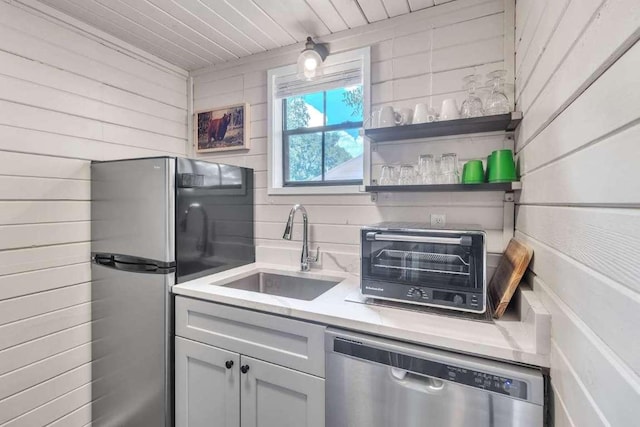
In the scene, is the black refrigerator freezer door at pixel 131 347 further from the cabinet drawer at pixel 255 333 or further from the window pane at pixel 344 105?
the window pane at pixel 344 105

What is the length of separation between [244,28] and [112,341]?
1.98m

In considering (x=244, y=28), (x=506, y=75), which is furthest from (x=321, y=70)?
(x=506, y=75)

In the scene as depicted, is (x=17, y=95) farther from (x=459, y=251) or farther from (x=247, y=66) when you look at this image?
(x=459, y=251)

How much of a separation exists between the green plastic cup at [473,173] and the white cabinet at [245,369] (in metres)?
0.96

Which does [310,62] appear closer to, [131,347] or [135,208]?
[135,208]

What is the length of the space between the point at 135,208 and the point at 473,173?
171 cm

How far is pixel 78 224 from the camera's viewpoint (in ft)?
Result: 5.75

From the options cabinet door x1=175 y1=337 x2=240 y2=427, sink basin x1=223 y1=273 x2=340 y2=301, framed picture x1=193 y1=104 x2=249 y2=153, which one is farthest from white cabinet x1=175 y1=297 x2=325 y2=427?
framed picture x1=193 y1=104 x2=249 y2=153

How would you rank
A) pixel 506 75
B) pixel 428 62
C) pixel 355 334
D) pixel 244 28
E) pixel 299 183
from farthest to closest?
pixel 299 183 → pixel 244 28 → pixel 428 62 → pixel 506 75 → pixel 355 334

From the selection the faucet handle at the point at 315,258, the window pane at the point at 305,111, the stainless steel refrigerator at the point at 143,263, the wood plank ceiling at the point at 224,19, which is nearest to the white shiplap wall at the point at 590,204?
the wood plank ceiling at the point at 224,19

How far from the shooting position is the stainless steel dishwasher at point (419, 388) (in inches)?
36.2

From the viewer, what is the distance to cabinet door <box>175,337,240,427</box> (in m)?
1.44

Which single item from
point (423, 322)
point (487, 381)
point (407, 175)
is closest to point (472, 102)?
point (407, 175)

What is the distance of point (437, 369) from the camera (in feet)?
3.35
